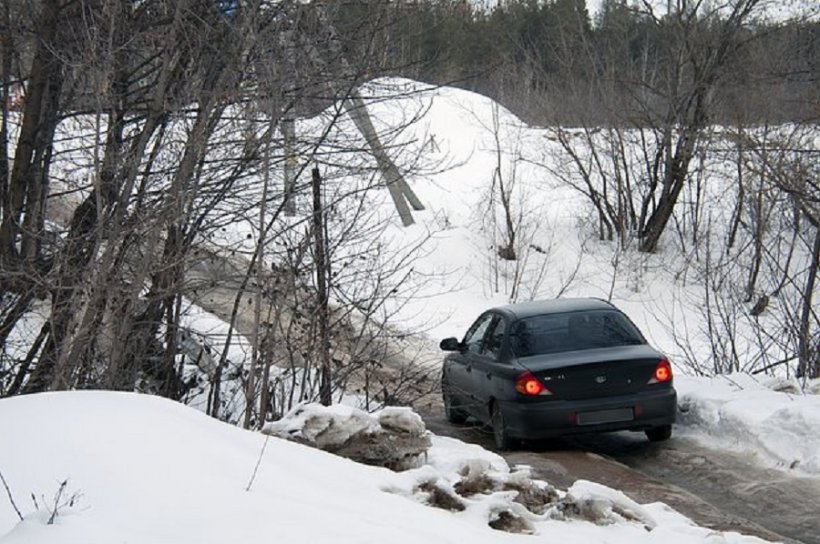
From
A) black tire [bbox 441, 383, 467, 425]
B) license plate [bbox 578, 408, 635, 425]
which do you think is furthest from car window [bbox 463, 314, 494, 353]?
license plate [bbox 578, 408, 635, 425]

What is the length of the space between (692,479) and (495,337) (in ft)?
9.67

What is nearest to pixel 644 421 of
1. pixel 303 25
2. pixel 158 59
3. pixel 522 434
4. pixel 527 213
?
pixel 522 434

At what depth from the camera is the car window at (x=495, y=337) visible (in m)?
11.4

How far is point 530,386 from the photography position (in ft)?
33.7

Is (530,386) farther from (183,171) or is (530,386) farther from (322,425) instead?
(183,171)

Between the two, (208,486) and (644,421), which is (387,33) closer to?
(644,421)

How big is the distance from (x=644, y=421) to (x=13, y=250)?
7079mm

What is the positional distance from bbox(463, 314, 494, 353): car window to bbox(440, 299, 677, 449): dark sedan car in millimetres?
181

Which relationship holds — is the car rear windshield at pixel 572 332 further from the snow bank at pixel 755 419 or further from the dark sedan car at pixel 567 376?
the snow bank at pixel 755 419

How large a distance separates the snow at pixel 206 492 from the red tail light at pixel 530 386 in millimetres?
3569

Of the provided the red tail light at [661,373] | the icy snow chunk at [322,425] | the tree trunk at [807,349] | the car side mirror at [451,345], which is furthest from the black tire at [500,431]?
the tree trunk at [807,349]

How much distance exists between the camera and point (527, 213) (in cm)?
3216

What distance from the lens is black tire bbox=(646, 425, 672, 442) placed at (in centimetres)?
1083

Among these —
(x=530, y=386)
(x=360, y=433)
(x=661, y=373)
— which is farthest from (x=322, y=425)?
(x=661, y=373)
